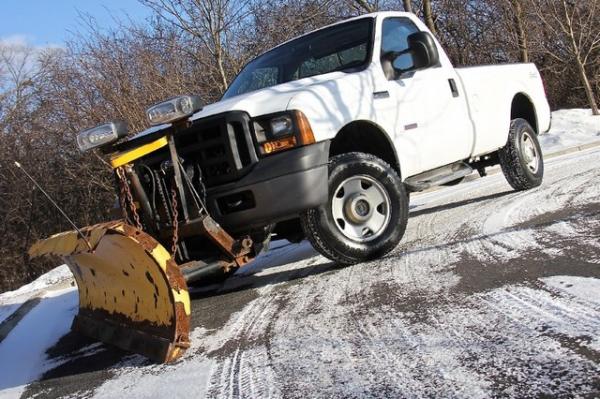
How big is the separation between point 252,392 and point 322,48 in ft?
12.3

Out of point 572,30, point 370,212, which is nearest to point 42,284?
point 370,212

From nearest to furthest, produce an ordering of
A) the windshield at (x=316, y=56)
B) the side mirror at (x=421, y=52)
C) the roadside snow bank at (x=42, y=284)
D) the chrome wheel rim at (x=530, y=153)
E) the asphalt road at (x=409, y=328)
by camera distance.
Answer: the asphalt road at (x=409, y=328)
the side mirror at (x=421, y=52)
the windshield at (x=316, y=56)
the chrome wheel rim at (x=530, y=153)
the roadside snow bank at (x=42, y=284)

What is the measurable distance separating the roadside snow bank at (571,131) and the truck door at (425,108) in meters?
7.52

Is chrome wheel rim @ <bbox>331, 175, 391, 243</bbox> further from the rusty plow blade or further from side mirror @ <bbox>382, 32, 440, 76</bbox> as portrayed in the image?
the rusty plow blade

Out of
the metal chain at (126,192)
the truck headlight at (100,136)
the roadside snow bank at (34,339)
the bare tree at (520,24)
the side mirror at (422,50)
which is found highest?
the bare tree at (520,24)

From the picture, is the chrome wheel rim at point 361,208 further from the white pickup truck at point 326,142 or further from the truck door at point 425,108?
the truck door at point 425,108

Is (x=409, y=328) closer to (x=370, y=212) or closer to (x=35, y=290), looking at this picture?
(x=370, y=212)

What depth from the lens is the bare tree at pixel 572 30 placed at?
58.0 ft

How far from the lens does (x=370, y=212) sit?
15.5ft

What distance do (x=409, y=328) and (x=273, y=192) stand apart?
1.51 m

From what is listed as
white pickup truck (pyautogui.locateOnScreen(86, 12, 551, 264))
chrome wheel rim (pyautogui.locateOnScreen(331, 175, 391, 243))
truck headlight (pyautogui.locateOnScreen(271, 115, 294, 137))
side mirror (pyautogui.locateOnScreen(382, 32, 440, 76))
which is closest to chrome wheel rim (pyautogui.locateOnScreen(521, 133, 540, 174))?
white pickup truck (pyautogui.locateOnScreen(86, 12, 551, 264))

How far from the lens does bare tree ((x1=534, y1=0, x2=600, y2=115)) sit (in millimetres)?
17672

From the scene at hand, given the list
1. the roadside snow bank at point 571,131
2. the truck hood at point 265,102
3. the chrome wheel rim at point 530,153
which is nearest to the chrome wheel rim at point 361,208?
the truck hood at point 265,102

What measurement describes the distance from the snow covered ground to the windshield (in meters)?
1.83
